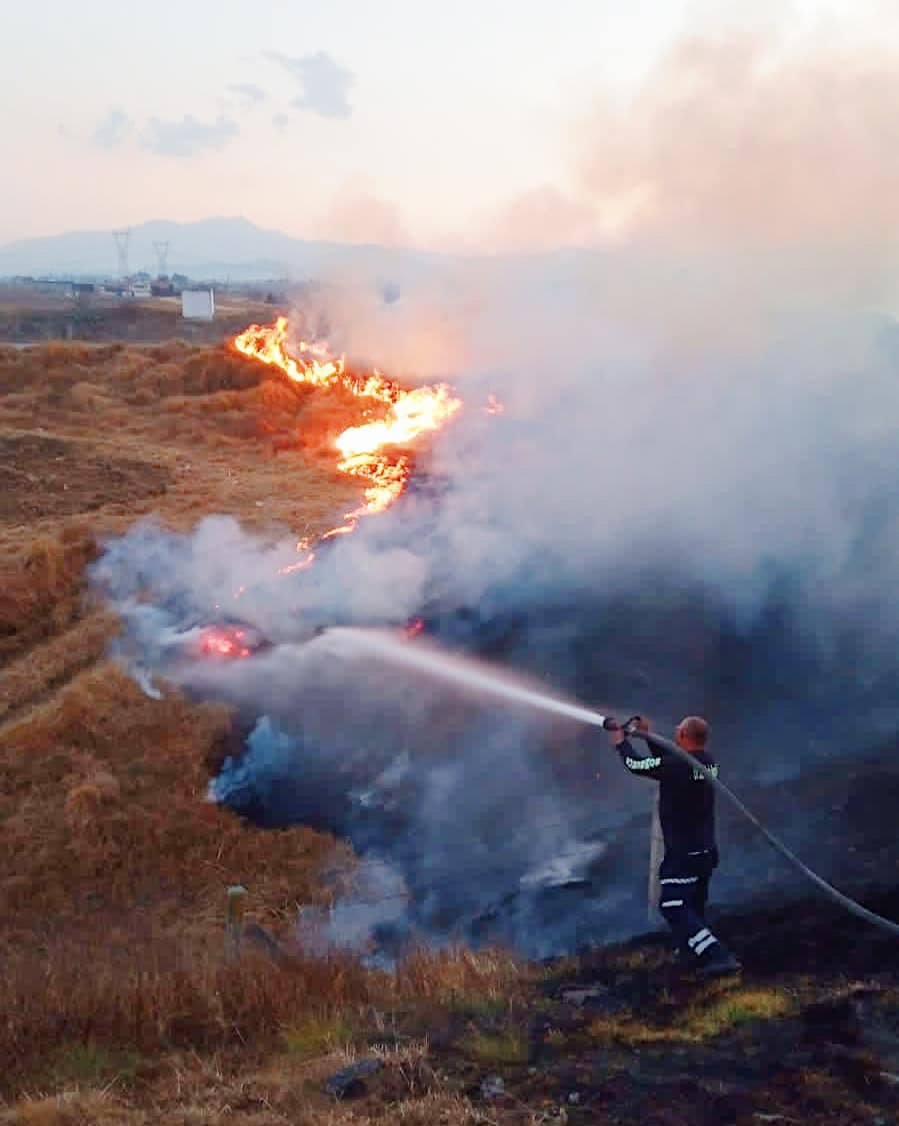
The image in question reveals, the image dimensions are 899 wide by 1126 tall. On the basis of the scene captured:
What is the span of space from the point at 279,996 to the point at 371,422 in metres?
19.5

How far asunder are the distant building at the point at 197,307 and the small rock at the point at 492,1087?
54578 mm

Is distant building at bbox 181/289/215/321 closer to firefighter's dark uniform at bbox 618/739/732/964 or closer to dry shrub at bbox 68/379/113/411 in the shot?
dry shrub at bbox 68/379/113/411

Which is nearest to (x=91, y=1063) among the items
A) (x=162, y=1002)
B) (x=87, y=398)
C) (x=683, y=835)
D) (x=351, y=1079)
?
(x=162, y=1002)

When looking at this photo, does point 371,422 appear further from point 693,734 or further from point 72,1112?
point 72,1112

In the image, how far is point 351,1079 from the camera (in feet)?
15.5

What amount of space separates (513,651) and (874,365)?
601 cm

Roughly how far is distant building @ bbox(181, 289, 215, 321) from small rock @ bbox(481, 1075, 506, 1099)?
54578 mm

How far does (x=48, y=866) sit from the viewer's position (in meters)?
8.46

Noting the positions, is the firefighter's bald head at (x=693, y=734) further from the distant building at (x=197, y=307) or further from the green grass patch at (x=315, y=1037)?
the distant building at (x=197, y=307)

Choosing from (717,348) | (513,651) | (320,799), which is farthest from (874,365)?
(320,799)

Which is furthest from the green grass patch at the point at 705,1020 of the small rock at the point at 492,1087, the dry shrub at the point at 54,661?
the dry shrub at the point at 54,661

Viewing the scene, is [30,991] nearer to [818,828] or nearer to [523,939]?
[523,939]

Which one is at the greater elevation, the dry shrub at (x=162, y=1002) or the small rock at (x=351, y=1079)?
the small rock at (x=351, y=1079)

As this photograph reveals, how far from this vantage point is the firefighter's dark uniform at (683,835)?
5992mm
